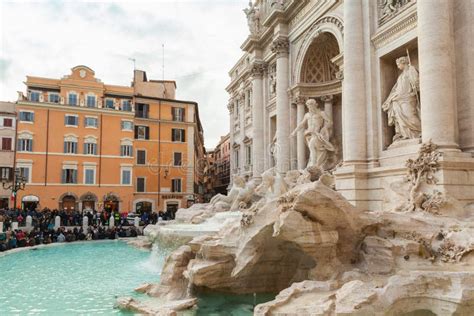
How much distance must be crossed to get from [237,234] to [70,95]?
2989 cm

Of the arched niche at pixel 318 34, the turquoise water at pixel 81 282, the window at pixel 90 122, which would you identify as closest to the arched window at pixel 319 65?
the arched niche at pixel 318 34

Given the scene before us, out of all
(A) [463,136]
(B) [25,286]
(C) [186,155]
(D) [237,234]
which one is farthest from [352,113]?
(C) [186,155]

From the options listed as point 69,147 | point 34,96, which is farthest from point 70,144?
point 34,96

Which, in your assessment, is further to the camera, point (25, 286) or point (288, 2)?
point (288, 2)

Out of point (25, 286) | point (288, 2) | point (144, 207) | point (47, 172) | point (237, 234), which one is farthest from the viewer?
point (144, 207)

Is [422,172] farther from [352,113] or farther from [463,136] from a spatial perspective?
[352,113]

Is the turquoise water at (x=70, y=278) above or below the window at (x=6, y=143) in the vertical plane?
below

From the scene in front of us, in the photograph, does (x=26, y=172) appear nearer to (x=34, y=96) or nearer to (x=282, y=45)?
(x=34, y=96)

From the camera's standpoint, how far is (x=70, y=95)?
33.3m

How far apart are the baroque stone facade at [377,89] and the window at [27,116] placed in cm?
2170

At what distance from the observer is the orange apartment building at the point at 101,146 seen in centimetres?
3166

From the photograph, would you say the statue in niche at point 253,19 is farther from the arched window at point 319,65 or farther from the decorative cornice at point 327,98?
the decorative cornice at point 327,98

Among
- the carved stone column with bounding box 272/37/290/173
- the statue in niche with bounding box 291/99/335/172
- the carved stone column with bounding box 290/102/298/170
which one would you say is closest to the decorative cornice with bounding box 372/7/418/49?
the statue in niche with bounding box 291/99/335/172

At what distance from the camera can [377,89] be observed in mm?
12609
